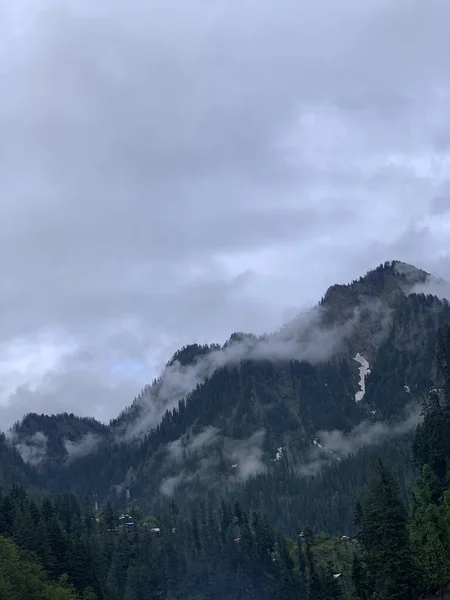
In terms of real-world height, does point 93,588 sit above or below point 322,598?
above

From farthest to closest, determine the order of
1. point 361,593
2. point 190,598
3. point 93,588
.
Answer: point 190,598 < point 93,588 < point 361,593

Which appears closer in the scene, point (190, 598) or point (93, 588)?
point (93, 588)

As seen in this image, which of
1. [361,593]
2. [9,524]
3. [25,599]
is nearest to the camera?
[25,599]

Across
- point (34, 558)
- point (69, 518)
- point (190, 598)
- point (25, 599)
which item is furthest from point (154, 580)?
point (25, 599)

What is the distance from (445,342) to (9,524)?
78.4 metres

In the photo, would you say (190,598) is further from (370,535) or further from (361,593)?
(370,535)

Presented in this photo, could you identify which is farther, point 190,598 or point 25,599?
point 190,598

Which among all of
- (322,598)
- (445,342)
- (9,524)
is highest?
(445,342)

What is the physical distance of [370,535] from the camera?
100188 millimetres

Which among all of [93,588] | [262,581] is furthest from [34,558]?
[262,581]

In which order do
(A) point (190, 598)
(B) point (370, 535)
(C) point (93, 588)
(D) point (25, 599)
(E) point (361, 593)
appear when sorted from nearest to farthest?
(D) point (25, 599)
(B) point (370, 535)
(E) point (361, 593)
(C) point (93, 588)
(A) point (190, 598)

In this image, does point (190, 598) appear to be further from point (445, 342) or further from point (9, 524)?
point (445, 342)

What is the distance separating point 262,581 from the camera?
18962cm

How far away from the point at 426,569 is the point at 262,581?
9188 centimetres
